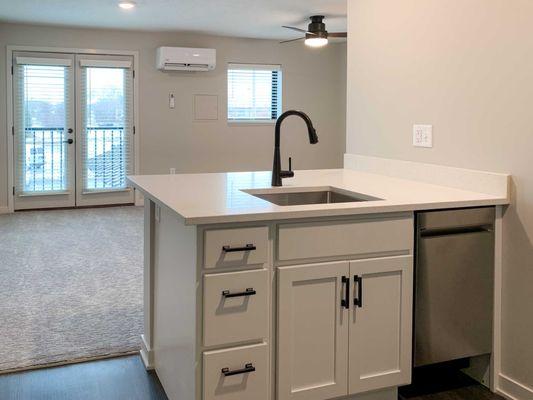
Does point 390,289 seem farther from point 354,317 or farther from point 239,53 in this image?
point 239,53

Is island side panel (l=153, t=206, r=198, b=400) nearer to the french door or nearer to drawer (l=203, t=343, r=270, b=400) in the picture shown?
drawer (l=203, t=343, r=270, b=400)

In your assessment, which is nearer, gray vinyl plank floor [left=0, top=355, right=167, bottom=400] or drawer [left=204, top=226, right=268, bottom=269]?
drawer [left=204, top=226, right=268, bottom=269]

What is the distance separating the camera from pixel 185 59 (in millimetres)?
7348

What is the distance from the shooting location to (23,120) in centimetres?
703

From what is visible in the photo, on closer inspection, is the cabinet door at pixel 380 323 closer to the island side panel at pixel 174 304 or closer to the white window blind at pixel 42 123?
the island side panel at pixel 174 304

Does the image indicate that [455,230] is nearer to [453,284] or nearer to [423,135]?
[453,284]

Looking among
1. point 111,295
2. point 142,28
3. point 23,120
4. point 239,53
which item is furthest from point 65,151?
point 111,295

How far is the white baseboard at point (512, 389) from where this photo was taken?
2361 mm

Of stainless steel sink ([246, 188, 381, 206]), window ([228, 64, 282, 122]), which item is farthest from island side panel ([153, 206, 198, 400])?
window ([228, 64, 282, 122])

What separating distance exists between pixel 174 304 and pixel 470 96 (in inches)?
62.0

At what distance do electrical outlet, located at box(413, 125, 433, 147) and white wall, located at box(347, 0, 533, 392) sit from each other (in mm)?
31

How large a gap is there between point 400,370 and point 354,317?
0.33 meters

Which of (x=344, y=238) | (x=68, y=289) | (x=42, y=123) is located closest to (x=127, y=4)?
(x=42, y=123)

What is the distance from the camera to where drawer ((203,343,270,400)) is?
195cm
